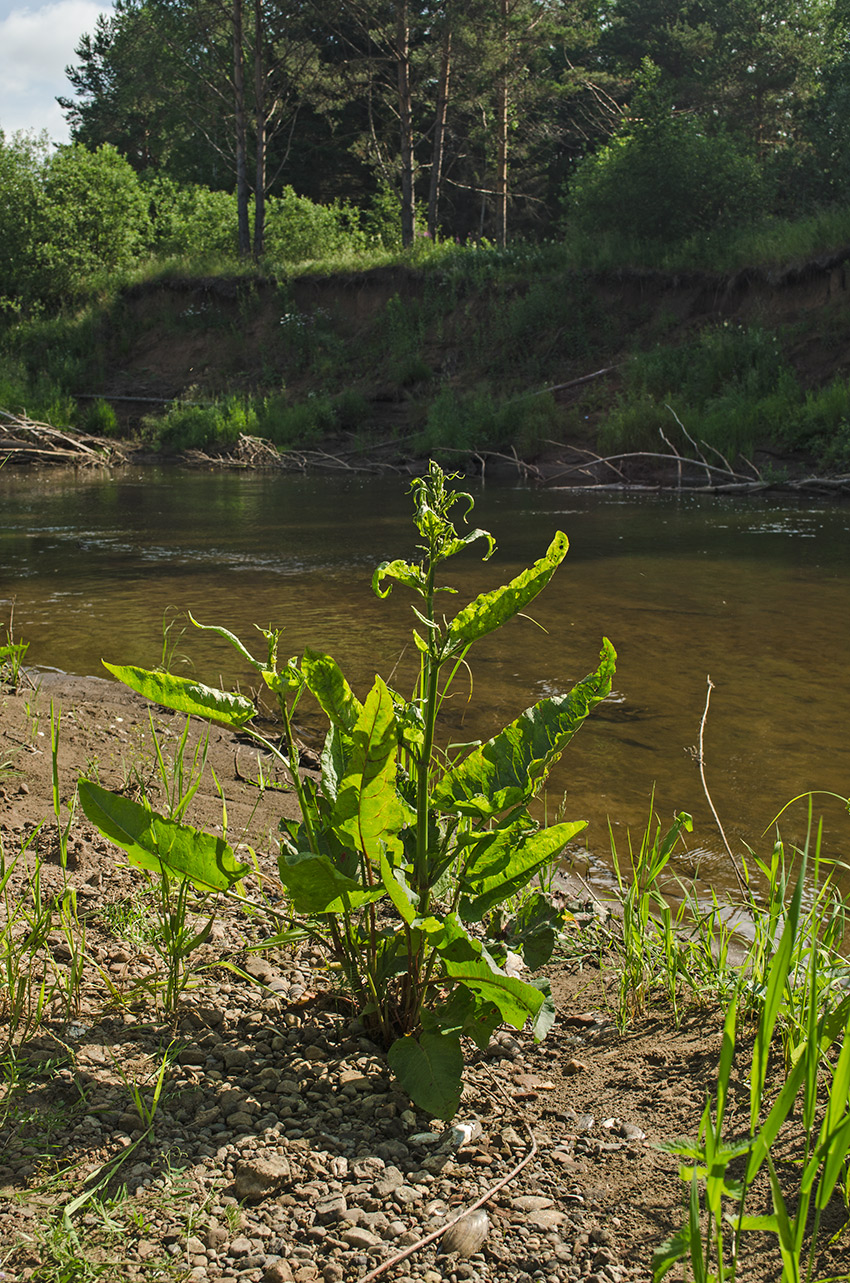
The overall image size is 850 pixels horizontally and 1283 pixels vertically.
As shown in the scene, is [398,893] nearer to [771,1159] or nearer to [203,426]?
[771,1159]

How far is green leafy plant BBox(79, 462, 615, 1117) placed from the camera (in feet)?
5.84

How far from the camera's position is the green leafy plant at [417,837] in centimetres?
178

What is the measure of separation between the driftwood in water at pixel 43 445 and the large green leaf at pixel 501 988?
63.6 ft

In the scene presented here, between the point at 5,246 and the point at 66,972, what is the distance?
3127cm

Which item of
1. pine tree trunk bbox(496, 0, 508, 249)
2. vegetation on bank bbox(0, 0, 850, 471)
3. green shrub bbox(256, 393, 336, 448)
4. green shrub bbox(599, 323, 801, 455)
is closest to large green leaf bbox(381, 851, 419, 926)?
vegetation on bank bbox(0, 0, 850, 471)

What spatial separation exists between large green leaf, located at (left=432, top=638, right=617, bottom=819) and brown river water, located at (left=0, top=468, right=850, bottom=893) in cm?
156

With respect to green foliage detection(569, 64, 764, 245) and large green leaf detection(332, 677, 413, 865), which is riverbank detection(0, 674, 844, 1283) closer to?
large green leaf detection(332, 677, 413, 865)

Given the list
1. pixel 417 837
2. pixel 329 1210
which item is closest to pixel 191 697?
pixel 417 837

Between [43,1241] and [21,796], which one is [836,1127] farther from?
[21,796]

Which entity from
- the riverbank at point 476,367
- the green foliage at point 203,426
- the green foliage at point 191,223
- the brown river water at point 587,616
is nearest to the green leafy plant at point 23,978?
the brown river water at point 587,616

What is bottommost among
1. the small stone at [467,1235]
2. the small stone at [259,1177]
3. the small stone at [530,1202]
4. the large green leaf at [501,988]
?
the small stone at [530,1202]

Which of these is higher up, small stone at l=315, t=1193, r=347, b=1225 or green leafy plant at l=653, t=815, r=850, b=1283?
green leafy plant at l=653, t=815, r=850, b=1283

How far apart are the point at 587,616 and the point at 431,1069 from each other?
18.3ft

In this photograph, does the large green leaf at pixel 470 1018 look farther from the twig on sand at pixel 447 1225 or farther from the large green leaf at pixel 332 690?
the large green leaf at pixel 332 690
